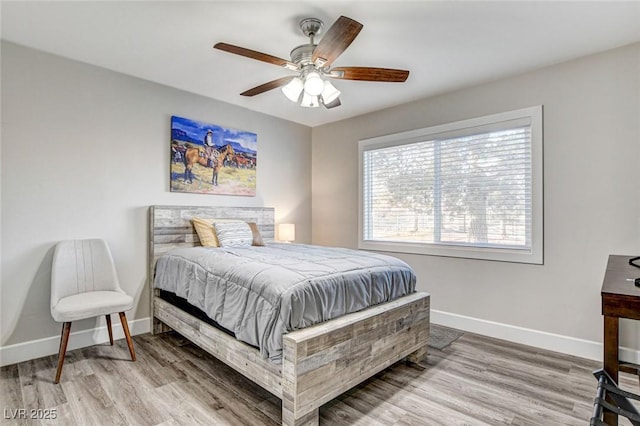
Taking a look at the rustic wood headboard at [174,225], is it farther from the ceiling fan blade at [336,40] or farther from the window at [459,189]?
the ceiling fan blade at [336,40]

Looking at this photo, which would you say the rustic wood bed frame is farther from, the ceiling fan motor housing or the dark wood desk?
the ceiling fan motor housing

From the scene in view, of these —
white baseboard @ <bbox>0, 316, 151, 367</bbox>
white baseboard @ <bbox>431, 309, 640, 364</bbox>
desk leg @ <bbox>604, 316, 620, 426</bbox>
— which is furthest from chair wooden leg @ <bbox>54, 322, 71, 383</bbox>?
white baseboard @ <bbox>431, 309, 640, 364</bbox>

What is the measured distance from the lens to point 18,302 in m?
2.70

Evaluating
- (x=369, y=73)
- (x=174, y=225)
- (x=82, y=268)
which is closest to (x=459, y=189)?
(x=369, y=73)

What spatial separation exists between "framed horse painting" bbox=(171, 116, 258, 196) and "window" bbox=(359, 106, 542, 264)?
1525mm

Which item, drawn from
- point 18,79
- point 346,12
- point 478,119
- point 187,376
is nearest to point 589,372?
point 478,119

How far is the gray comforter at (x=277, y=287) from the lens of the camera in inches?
74.0

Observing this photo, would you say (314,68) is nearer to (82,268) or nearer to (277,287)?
(277,287)

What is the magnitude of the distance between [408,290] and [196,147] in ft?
8.91

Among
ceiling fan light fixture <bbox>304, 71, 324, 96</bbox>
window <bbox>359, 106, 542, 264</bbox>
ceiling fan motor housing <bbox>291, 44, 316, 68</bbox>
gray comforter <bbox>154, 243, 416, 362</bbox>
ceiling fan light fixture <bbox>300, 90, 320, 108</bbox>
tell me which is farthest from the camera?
window <bbox>359, 106, 542, 264</bbox>

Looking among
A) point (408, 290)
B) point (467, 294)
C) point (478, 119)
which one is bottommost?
point (467, 294)

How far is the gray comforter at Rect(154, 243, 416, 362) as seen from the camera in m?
1.88

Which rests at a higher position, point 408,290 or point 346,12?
point 346,12

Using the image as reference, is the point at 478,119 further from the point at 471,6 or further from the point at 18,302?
the point at 18,302
